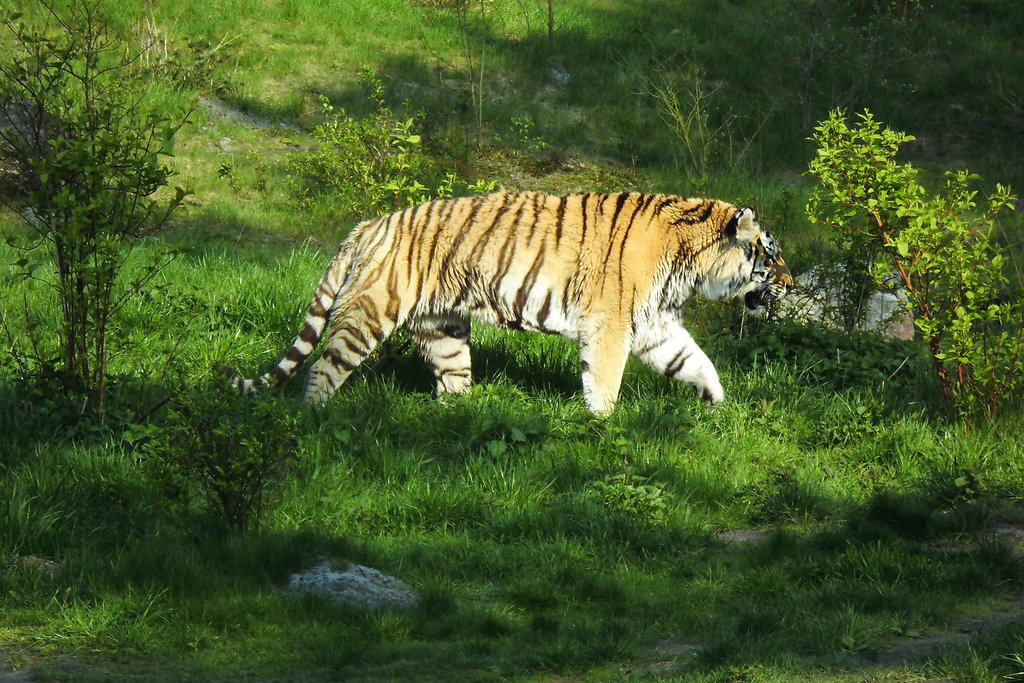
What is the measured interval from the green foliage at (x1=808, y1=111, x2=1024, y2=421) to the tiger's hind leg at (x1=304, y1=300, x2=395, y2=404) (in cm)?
280

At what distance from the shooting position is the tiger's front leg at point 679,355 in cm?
716

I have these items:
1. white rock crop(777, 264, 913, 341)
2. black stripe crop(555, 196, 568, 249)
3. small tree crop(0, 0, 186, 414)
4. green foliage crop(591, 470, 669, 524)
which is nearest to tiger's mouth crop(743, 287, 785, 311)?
white rock crop(777, 264, 913, 341)

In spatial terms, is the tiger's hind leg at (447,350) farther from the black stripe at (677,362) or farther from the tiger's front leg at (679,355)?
the black stripe at (677,362)

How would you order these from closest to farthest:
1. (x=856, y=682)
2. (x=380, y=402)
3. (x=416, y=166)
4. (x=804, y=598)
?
(x=856, y=682) < (x=804, y=598) < (x=380, y=402) < (x=416, y=166)

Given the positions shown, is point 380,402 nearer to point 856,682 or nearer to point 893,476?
point 893,476

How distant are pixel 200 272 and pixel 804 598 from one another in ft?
18.8

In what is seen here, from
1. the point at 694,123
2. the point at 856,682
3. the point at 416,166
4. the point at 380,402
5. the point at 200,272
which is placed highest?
the point at 694,123

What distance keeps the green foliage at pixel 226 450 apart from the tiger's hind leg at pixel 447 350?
206cm

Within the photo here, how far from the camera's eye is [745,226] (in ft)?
23.6

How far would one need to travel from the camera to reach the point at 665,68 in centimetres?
1437

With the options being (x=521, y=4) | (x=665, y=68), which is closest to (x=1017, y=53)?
(x=665, y=68)

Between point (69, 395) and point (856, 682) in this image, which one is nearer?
point (856, 682)

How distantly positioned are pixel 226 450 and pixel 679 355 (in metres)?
3.18

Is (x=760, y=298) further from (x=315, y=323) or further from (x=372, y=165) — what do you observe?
(x=372, y=165)
